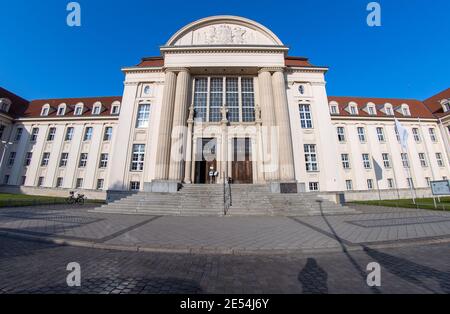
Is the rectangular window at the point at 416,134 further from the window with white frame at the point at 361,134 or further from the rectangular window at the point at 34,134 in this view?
the rectangular window at the point at 34,134

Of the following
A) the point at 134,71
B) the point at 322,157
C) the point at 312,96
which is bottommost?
the point at 322,157

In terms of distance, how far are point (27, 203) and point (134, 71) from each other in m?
16.5

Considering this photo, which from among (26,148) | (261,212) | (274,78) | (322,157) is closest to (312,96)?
(274,78)

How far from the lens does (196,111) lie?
20.2 m

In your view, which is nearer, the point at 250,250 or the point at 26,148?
the point at 250,250

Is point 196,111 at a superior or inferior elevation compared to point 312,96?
inferior

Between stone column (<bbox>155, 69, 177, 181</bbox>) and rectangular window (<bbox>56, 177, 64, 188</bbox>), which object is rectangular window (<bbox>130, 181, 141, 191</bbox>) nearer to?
stone column (<bbox>155, 69, 177, 181</bbox>)

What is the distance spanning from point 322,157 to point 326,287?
18.6 m

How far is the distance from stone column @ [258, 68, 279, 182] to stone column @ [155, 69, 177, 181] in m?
9.40

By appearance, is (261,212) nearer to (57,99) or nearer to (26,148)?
(26,148)

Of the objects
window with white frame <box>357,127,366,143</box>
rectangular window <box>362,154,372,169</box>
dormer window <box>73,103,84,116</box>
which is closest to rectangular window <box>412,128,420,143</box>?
window with white frame <box>357,127,366,143</box>

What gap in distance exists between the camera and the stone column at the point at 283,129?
1705cm

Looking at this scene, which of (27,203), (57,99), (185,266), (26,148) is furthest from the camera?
(57,99)

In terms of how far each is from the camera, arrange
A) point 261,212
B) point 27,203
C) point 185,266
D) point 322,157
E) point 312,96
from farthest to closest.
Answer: point 312,96, point 322,157, point 27,203, point 261,212, point 185,266
